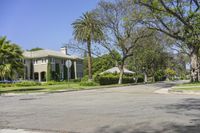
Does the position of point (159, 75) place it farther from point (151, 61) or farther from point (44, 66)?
point (44, 66)

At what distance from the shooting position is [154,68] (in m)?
81.8

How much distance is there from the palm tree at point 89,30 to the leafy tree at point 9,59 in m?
18.4

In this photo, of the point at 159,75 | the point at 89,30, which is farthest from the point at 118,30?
the point at 159,75

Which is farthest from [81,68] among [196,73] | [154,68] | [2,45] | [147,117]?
[147,117]

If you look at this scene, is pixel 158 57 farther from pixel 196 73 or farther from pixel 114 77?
pixel 196 73

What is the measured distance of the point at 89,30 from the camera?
62250 mm

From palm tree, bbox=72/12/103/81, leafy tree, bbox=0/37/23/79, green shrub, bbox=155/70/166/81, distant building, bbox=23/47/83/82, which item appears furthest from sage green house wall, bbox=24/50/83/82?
leafy tree, bbox=0/37/23/79

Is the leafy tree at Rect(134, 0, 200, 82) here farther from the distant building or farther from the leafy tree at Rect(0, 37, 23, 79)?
the distant building

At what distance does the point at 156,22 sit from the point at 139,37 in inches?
424

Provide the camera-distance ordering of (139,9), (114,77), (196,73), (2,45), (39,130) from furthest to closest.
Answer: (114,77)
(196,73)
(139,9)
(2,45)
(39,130)

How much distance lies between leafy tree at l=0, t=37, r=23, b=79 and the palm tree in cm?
1839

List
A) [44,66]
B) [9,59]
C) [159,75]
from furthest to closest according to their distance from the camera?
[159,75] → [44,66] → [9,59]

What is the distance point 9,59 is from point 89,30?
2386 centimetres

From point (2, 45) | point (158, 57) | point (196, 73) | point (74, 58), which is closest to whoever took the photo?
point (2, 45)
